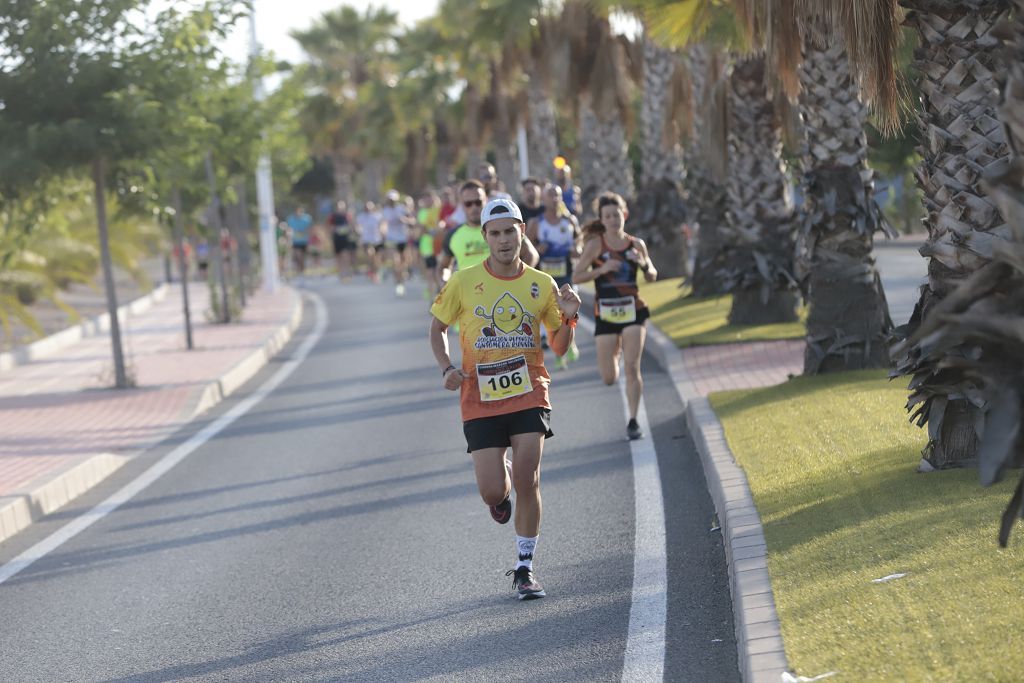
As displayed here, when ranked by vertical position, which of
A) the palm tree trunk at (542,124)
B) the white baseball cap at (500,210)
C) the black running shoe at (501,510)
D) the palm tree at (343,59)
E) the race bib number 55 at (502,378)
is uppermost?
the palm tree at (343,59)

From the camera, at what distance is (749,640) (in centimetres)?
597

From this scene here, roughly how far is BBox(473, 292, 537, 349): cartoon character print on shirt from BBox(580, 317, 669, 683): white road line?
1289mm

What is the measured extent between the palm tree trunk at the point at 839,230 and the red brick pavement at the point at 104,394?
5.97 meters

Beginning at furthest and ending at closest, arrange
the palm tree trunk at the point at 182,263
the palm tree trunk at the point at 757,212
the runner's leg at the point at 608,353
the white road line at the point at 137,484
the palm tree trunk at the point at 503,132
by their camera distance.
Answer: the palm tree trunk at the point at 503,132, the palm tree trunk at the point at 182,263, the palm tree trunk at the point at 757,212, the runner's leg at the point at 608,353, the white road line at the point at 137,484

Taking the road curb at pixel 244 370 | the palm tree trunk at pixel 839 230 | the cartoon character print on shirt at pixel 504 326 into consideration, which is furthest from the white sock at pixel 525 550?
the road curb at pixel 244 370

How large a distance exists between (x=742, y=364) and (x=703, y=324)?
160 inches

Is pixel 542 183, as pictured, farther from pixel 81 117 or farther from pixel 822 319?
pixel 822 319

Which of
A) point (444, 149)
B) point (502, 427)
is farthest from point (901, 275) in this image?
point (444, 149)

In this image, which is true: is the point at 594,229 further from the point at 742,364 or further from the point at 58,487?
the point at 58,487

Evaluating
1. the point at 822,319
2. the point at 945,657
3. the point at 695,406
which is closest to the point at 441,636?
the point at 945,657

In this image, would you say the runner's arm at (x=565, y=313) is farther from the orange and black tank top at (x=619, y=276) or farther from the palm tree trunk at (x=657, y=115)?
the palm tree trunk at (x=657, y=115)

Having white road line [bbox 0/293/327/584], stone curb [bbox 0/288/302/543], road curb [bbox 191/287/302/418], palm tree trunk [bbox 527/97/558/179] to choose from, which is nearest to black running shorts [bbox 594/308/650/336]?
white road line [bbox 0/293/327/584]

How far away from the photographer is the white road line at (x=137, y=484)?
31.5ft

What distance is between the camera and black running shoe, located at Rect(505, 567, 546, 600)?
24.8 feet
